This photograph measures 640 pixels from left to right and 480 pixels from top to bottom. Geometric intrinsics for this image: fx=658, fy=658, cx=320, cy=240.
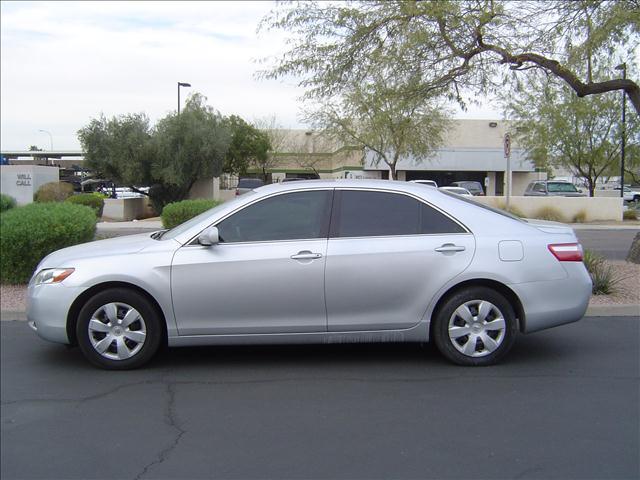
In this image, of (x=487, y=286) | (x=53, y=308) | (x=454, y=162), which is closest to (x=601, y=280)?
(x=487, y=286)

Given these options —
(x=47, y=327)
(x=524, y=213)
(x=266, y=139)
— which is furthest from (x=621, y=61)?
(x=266, y=139)

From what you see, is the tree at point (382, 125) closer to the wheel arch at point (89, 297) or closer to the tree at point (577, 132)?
the tree at point (577, 132)

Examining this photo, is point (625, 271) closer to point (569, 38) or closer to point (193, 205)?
point (569, 38)

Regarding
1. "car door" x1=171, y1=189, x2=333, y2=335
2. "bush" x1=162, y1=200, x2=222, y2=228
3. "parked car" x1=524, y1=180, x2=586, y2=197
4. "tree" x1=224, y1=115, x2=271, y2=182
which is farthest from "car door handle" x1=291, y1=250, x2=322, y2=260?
"tree" x1=224, y1=115, x2=271, y2=182

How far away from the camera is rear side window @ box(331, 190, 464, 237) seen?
6.04m

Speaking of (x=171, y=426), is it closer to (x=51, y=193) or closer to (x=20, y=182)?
(x=51, y=193)

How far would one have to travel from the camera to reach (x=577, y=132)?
99.7 ft

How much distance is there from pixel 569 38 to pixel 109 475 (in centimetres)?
1021

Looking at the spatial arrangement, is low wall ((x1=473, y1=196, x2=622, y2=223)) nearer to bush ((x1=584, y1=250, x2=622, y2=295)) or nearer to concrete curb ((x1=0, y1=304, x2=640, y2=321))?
bush ((x1=584, y1=250, x2=622, y2=295))

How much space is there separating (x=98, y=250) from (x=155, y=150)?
21980mm

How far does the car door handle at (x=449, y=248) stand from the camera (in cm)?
594

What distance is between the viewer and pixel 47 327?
19.2 feet

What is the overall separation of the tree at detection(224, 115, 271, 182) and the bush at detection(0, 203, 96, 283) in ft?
98.4

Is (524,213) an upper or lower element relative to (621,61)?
lower
